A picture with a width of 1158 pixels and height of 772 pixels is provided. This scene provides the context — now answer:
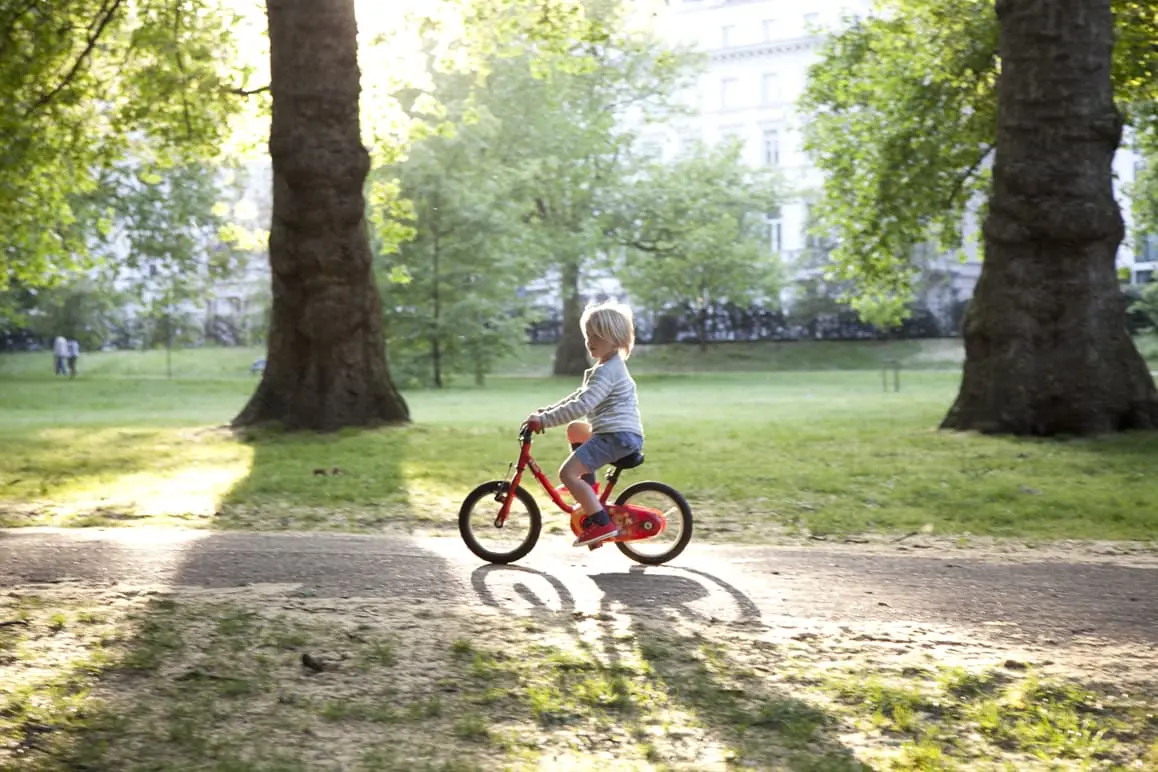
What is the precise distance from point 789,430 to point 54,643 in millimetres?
13076

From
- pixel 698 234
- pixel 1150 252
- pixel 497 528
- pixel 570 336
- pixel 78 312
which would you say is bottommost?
pixel 497 528

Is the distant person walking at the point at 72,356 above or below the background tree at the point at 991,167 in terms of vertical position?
below

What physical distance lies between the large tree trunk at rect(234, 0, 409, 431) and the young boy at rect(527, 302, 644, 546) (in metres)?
9.05

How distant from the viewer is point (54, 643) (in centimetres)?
579

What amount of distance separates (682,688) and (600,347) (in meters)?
2.79

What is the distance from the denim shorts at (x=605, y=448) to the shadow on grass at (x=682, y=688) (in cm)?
95

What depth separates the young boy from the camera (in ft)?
24.7

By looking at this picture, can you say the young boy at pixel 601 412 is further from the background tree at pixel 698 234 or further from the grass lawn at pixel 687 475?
the background tree at pixel 698 234

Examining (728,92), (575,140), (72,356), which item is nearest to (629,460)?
(575,140)

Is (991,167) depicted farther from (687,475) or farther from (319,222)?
(319,222)

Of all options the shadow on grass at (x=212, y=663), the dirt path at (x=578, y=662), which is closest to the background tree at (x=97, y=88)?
the dirt path at (x=578, y=662)

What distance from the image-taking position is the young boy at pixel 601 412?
24.7ft

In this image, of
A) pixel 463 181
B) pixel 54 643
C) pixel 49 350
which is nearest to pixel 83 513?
pixel 54 643

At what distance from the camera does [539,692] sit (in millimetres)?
5105
